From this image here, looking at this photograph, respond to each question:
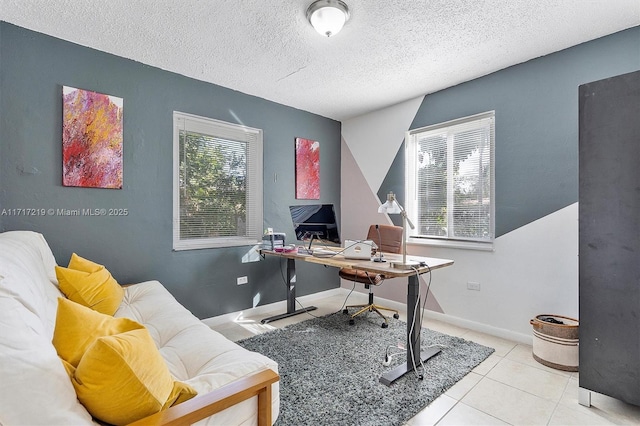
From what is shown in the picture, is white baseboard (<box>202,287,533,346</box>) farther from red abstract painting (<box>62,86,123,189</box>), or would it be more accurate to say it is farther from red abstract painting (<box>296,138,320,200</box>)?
red abstract painting (<box>62,86,123,189</box>)

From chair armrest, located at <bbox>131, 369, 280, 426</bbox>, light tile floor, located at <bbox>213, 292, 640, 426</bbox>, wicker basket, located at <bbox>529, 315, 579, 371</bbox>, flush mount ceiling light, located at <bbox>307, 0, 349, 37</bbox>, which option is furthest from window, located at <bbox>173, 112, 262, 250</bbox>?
wicker basket, located at <bbox>529, 315, 579, 371</bbox>

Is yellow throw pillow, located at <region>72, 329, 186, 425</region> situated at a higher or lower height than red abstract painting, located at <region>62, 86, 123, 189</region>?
lower

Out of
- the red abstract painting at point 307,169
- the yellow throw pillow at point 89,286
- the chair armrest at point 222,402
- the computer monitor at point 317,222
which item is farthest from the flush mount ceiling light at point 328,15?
the yellow throw pillow at point 89,286

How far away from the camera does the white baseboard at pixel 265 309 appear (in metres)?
3.34

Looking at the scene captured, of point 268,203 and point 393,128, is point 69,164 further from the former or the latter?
point 393,128

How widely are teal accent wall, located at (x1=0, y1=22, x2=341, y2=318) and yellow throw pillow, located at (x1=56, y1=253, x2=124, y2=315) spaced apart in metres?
0.47

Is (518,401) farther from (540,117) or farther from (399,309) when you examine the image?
(540,117)

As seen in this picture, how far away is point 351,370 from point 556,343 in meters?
1.59

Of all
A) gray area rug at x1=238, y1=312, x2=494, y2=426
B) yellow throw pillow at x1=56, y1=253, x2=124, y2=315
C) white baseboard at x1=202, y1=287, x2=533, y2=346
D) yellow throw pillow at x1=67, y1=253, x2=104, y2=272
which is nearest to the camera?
gray area rug at x1=238, y1=312, x2=494, y2=426

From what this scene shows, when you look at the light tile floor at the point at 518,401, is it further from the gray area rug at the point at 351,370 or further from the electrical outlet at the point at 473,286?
the electrical outlet at the point at 473,286

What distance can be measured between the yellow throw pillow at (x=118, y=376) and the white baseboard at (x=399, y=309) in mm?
2319

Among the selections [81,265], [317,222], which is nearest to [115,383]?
[81,265]

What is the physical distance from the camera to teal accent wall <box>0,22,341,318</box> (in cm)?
234

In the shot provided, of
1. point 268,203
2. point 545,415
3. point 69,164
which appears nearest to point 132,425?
point 545,415
